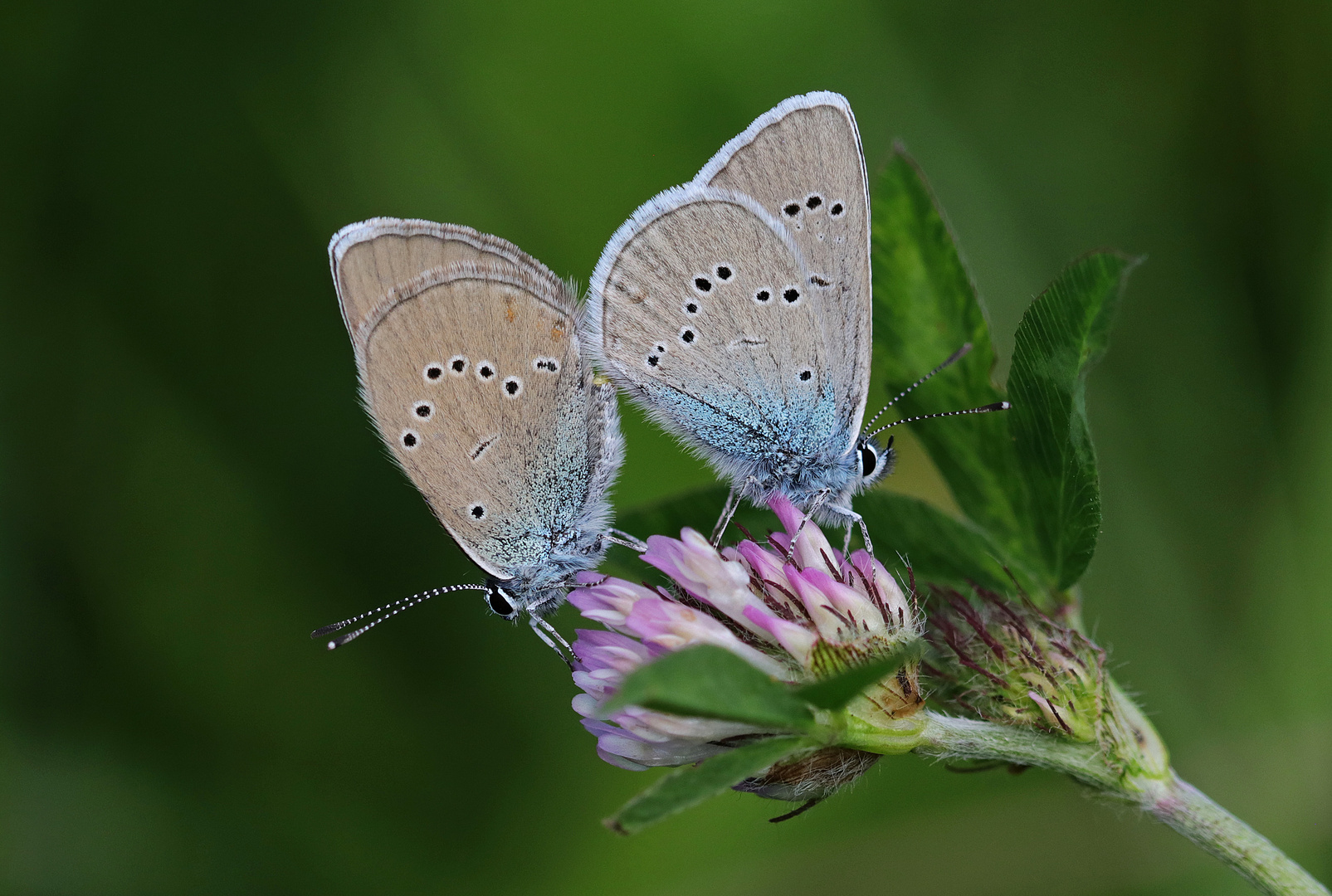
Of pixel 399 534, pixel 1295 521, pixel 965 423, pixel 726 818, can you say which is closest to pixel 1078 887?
pixel 726 818

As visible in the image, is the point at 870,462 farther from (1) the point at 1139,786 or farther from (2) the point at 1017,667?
(1) the point at 1139,786

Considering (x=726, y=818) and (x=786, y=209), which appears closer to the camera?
(x=786, y=209)

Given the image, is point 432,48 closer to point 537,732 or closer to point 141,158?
point 141,158

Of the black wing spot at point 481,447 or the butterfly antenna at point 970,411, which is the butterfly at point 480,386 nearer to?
the black wing spot at point 481,447

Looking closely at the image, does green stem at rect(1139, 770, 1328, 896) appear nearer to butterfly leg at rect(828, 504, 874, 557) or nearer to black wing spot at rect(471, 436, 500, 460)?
butterfly leg at rect(828, 504, 874, 557)

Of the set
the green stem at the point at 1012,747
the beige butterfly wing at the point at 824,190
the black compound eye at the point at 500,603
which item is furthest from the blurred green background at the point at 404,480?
the green stem at the point at 1012,747

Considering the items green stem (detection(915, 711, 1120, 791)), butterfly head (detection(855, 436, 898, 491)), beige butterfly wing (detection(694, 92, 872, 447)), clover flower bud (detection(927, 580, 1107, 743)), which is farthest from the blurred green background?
green stem (detection(915, 711, 1120, 791))

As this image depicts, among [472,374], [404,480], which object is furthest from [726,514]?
[404,480]

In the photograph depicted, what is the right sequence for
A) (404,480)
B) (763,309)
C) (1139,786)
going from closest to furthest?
(1139,786) < (763,309) < (404,480)

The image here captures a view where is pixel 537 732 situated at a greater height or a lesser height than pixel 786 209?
lesser
